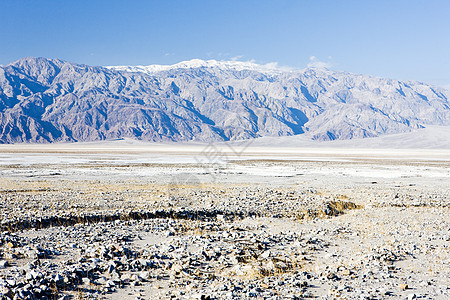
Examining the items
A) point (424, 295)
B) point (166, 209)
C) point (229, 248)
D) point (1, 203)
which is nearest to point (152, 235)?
point (229, 248)

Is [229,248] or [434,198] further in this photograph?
[434,198]

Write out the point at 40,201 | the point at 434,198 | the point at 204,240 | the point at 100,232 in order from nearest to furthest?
the point at 204,240 → the point at 100,232 → the point at 40,201 → the point at 434,198

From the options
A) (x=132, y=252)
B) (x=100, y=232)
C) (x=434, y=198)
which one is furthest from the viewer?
(x=434, y=198)

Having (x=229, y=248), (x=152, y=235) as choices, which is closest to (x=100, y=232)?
(x=152, y=235)

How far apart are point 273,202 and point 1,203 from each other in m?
14.0

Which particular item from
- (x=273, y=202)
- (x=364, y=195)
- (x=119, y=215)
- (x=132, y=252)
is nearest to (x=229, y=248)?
(x=132, y=252)

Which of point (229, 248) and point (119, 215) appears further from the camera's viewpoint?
point (119, 215)

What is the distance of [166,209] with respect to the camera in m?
18.1

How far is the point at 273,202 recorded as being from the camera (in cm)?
2045

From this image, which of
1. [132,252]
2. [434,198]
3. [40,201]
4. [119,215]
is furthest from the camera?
[434,198]

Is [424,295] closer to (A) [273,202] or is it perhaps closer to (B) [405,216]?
(B) [405,216]

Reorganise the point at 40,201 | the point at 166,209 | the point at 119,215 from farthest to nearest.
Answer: the point at 40,201 → the point at 166,209 → the point at 119,215

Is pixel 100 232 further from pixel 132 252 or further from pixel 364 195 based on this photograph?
pixel 364 195

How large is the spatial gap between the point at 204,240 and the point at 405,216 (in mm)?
10171
